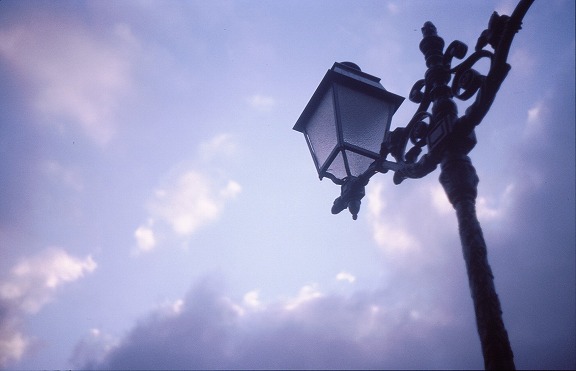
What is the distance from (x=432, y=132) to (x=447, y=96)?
454mm

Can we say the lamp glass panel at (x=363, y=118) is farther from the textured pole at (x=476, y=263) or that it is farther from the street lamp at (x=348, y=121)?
the textured pole at (x=476, y=263)

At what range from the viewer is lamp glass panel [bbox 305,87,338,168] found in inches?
159

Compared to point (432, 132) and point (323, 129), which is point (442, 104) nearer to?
point (432, 132)

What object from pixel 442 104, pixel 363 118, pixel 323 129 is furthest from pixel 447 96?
pixel 323 129

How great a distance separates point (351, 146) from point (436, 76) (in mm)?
976

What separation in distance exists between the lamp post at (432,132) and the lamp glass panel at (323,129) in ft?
0.03

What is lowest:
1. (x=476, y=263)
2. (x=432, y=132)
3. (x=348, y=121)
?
(x=476, y=263)

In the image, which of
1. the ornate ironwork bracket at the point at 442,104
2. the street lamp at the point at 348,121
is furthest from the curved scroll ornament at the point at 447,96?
the street lamp at the point at 348,121

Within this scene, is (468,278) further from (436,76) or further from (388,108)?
(388,108)

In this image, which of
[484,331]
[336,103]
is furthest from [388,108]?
[484,331]

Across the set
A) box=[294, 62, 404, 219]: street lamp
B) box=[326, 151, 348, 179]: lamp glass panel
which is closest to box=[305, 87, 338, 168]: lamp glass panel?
box=[294, 62, 404, 219]: street lamp

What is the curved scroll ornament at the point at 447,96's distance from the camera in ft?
8.51

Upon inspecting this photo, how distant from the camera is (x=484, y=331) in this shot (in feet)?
6.62

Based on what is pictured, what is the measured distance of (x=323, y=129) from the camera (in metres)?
4.24
